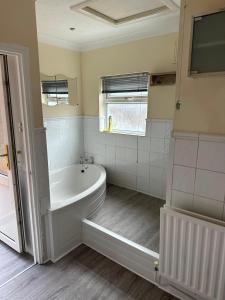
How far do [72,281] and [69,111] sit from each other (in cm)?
245

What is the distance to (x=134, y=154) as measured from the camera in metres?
3.23

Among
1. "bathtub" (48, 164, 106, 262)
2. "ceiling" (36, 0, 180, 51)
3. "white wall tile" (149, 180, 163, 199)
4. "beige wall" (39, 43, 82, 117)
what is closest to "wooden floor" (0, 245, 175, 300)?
"bathtub" (48, 164, 106, 262)

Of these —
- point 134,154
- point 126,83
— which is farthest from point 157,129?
point 126,83

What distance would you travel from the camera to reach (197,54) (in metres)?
1.33

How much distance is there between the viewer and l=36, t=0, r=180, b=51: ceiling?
2.00 m

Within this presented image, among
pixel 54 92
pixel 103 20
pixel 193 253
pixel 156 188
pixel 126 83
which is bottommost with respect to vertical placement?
pixel 156 188

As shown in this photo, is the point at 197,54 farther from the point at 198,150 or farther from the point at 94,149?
the point at 94,149

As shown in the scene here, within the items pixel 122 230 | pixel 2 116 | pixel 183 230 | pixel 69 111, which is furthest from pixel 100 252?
pixel 69 111

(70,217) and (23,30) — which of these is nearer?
(23,30)

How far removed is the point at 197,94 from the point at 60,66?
8.08ft

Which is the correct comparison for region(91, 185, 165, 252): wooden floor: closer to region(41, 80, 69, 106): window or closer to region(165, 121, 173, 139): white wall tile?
region(165, 121, 173, 139): white wall tile

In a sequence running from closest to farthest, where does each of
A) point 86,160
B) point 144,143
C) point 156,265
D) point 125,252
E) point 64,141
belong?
point 156,265
point 125,252
point 144,143
point 64,141
point 86,160

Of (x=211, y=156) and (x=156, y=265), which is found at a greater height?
(x=211, y=156)

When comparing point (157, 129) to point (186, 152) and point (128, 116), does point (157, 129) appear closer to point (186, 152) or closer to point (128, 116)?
point (128, 116)
